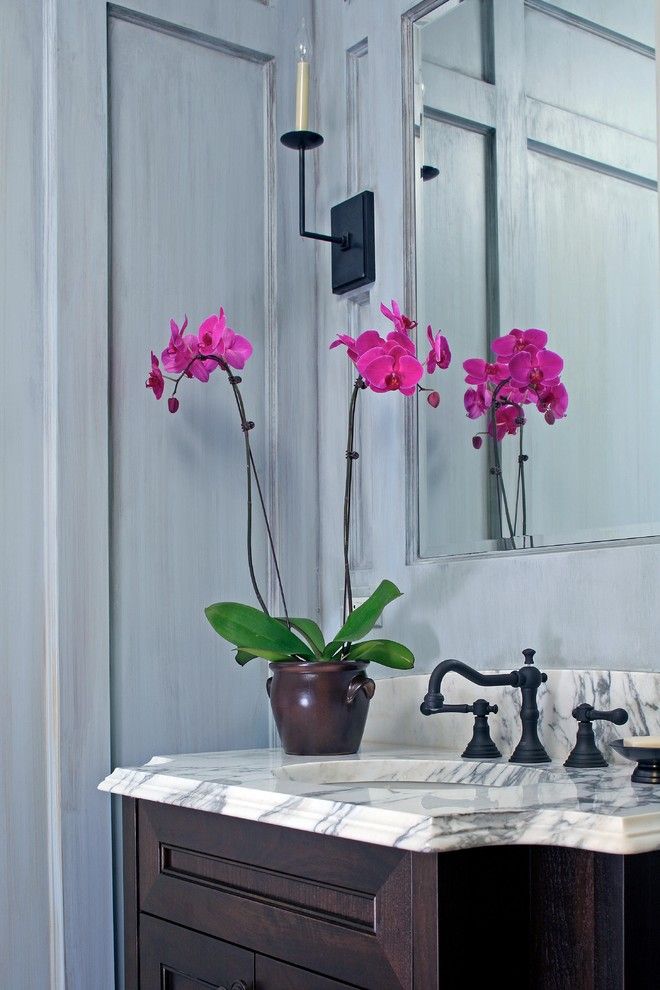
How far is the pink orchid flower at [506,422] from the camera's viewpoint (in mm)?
1523

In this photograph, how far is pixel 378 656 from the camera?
4.92ft

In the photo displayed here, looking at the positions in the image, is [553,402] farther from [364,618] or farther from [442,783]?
[442,783]

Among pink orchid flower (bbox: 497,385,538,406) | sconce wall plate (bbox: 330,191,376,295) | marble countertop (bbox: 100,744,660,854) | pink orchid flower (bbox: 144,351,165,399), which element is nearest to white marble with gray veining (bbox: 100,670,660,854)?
marble countertop (bbox: 100,744,660,854)

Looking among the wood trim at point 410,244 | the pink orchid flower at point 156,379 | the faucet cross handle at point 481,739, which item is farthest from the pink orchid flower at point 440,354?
the faucet cross handle at point 481,739

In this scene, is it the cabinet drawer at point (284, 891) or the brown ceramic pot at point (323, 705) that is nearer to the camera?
the cabinet drawer at point (284, 891)

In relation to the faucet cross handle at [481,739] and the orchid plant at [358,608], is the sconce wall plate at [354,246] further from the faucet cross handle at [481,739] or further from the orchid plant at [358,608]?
the faucet cross handle at [481,739]

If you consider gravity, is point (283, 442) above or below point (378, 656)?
above

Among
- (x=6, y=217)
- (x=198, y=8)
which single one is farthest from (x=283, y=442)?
(x=198, y=8)

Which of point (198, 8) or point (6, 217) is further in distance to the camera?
point (198, 8)

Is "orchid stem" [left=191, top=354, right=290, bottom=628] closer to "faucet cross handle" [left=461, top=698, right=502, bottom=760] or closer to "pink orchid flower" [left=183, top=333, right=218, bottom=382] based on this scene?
"pink orchid flower" [left=183, top=333, right=218, bottom=382]

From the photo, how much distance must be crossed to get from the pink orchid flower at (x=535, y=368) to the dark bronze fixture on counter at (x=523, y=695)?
1.20 feet

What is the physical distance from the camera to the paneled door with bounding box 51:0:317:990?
1.59 meters

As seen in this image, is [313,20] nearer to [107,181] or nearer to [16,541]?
[107,181]

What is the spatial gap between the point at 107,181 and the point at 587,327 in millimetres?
731
